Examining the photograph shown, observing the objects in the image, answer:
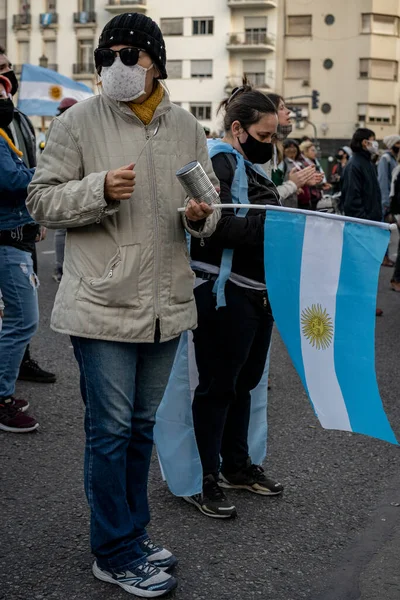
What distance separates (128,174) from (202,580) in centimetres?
154

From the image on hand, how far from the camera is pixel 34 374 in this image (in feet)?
21.4

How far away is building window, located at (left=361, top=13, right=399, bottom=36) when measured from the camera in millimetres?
57438

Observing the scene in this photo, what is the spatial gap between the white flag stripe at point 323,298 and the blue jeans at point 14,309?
2.24 m

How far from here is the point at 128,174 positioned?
3.04m

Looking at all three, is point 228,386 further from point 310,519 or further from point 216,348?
point 310,519

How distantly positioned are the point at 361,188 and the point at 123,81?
7.09 metres

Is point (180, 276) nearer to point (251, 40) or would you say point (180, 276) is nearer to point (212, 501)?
point (212, 501)

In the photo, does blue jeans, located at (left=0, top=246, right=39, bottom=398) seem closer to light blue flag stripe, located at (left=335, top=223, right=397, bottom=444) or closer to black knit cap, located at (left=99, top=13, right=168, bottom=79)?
black knit cap, located at (left=99, top=13, right=168, bottom=79)

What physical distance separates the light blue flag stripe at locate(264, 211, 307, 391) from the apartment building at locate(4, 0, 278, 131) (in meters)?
54.6

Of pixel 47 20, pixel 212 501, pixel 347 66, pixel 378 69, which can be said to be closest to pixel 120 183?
pixel 212 501

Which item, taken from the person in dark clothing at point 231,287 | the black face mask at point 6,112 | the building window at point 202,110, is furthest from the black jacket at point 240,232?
the building window at point 202,110

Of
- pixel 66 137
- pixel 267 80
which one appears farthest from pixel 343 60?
pixel 66 137

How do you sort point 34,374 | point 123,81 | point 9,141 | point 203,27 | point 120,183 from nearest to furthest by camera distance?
1. point 120,183
2. point 123,81
3. point 9,141
4. point 34,374
5. point 203,27

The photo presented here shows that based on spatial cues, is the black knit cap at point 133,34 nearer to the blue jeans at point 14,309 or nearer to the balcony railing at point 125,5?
the blue jeans at point 14,309
